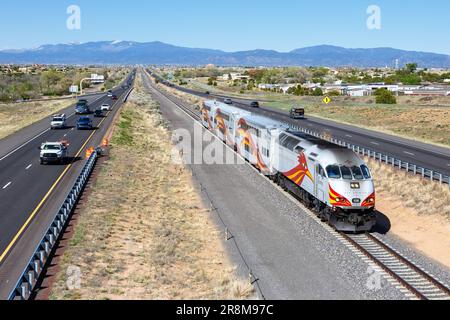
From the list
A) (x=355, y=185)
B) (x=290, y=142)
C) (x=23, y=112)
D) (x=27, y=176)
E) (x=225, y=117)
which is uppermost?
(x=225, y=117)

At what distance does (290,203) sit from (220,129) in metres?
26.8

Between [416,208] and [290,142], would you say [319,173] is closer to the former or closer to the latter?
[290,142]

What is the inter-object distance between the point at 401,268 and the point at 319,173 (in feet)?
21.6

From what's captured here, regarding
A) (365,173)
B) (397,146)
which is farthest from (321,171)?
(397,146)

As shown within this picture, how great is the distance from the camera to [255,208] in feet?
103

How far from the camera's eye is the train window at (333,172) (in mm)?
25733

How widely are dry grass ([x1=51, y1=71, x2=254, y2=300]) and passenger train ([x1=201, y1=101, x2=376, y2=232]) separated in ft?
18.7

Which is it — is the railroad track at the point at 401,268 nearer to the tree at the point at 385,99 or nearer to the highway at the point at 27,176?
the highway at the point at 27,176

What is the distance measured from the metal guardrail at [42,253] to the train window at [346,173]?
1365 cm

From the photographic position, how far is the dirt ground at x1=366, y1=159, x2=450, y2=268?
87.7 ft

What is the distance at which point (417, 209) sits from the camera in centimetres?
3209
